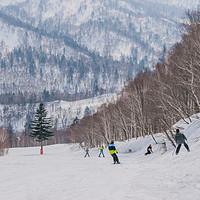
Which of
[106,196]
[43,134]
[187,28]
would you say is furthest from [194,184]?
[43,134]

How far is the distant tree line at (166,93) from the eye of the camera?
757 inches

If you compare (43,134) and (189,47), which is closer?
(189,47)

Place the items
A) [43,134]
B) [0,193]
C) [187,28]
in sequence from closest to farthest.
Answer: [0,193] < [187,28] < [43,134]

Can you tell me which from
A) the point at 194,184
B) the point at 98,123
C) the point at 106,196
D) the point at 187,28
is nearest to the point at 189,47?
the point at 187,28

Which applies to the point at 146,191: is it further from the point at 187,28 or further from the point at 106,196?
the point at 187,28

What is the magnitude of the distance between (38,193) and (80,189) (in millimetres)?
1249

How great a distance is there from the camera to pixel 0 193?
797 centimetres

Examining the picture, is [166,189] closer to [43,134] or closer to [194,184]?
[194,184]

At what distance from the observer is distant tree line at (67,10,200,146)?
19234mm

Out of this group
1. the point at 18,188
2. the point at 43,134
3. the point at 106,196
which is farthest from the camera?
the point at 43,134

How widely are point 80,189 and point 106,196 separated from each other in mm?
1498

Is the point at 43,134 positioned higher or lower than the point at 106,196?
higher

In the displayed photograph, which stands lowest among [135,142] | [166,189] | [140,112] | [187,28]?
[166,189]

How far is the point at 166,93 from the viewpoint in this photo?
2519 cm
